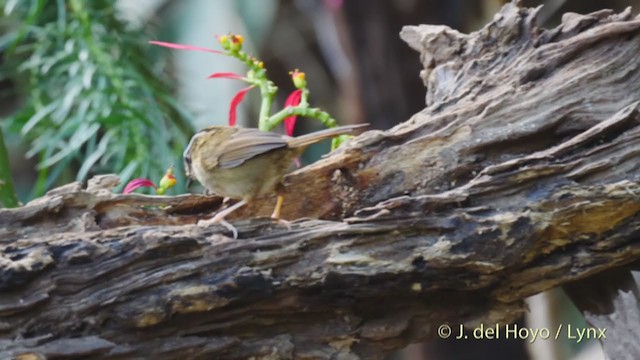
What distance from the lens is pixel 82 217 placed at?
1.60 meters

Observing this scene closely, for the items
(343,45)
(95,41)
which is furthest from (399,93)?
(95,41)

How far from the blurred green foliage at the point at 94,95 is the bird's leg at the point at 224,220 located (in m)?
0.72

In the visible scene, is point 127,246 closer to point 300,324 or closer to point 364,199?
point 300,324

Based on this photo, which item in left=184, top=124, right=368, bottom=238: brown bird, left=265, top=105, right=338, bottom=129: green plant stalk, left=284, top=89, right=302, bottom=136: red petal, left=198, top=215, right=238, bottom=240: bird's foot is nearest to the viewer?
left=198, top=215, right=238, bottom=240: bird's foot

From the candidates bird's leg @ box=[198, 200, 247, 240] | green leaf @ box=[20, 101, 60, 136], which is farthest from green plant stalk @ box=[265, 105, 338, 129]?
green leaf @ box=[20, 101, 60, 136]

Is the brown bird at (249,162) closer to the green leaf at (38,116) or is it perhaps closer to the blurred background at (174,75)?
the blurred background at (174,75)

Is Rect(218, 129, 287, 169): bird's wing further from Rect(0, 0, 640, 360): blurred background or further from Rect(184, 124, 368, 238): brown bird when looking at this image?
Rect(0, 0, 640, 360): blurred background

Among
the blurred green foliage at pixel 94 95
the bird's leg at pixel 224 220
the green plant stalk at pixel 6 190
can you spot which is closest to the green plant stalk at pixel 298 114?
the bird's leg at pixel 224 220

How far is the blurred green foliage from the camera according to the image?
97.7 inches

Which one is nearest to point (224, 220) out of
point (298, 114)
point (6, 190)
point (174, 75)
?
point (298, 114)

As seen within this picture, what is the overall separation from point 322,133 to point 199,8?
236 cm

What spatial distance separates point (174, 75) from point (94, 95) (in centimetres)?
70

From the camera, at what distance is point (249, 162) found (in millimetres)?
1723

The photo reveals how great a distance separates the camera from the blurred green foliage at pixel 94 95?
8.14ft
